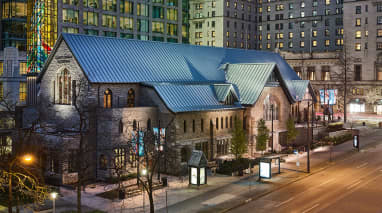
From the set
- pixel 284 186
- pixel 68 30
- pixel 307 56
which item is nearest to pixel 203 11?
pixel 307 56

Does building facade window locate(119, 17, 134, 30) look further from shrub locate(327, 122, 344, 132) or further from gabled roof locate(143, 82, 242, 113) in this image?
shrub locate(327, 122, 344, 132)

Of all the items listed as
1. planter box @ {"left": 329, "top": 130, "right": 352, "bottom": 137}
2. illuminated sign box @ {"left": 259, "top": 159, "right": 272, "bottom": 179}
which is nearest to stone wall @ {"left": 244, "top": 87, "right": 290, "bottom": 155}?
planter box @ {"left": 329, "top": 130, "right": 352, "bottom": 137}

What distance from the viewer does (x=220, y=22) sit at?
156500 millimetres

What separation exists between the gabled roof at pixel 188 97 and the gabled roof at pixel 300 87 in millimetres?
21730

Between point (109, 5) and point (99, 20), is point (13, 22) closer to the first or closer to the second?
point (99, 20)

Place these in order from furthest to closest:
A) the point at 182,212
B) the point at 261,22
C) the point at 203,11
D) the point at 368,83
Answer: the point at 261,22
the point at 203,11
the point at 368,83
the point at 182,212

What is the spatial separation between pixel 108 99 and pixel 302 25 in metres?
123

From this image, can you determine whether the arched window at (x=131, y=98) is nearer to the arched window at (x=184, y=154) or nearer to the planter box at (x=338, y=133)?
the arched window at (x=184, y=154)

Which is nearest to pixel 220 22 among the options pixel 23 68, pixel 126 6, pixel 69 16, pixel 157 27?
pixel 157 27

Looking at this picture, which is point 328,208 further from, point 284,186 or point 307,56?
point 307,56

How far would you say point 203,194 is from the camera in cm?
4091

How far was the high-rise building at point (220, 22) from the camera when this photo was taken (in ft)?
514

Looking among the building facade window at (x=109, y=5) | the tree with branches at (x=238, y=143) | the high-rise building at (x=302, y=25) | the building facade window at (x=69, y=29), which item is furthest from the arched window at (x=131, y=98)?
the high-rise building at (x=302, y=25)

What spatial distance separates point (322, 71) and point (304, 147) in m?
63.5
